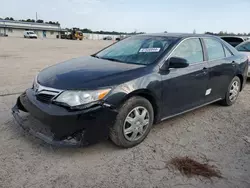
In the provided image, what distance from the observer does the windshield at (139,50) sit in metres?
3.54

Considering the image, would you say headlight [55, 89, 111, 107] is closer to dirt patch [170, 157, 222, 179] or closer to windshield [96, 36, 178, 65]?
windshield [96, 36, 178, 65]

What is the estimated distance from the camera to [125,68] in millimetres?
3207

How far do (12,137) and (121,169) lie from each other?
1678 mm

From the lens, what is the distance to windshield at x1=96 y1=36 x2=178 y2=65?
3.54 metres

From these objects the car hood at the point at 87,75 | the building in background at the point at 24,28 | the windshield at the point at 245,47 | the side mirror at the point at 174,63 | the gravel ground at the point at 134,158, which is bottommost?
the gravel ground at the point at 134,158

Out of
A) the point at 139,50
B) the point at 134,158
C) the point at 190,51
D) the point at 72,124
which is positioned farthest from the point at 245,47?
the point at 72,124

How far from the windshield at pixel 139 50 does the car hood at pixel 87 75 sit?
249mm


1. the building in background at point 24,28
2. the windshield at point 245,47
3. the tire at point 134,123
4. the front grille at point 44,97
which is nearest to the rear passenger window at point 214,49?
the tire at point 134,123

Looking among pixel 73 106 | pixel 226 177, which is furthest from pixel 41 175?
pixel 226 177

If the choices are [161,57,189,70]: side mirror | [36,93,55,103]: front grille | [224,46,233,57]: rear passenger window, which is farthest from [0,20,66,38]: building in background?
[161,57,189,70]: side mirror

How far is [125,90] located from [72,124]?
2.51 feet

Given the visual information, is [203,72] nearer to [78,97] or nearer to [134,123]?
[134,123]

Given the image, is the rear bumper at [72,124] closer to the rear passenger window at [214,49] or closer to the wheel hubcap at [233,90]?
the rear passenger window at [214,49]

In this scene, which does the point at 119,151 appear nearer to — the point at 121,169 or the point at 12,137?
the point at 121,169
